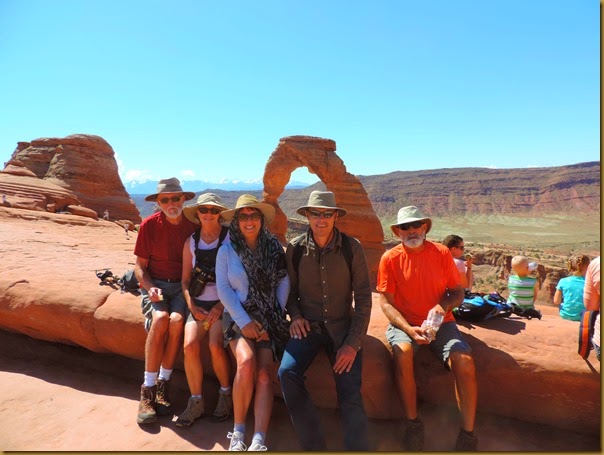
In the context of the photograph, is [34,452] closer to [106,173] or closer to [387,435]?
[387,435]

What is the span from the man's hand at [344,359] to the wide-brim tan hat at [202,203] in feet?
5.30

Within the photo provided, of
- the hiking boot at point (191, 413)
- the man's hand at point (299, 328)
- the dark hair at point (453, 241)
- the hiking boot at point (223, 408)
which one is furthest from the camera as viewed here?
the dark hair at point (453, 241)

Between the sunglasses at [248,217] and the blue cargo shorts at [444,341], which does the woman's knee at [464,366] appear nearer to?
the blue cargo shorts at [444,341]

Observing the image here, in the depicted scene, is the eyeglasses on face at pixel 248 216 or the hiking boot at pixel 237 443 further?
the eyeglasses on face at pixel 248 216

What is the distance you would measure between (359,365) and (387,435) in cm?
72

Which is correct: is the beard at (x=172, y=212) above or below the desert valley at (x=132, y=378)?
above

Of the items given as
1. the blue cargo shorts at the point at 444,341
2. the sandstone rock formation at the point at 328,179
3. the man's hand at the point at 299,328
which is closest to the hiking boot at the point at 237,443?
the man's hand at the point at 299,328

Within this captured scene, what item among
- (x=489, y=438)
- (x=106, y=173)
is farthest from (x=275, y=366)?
(x=106, y=173)

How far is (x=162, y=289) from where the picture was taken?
143 inches

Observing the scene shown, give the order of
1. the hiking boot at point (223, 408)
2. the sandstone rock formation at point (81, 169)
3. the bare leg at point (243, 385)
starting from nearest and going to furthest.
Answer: the bare leg at point (243, 385), the hiking boot at point (223, 408), the sandstone rock formation at point (81, 169)

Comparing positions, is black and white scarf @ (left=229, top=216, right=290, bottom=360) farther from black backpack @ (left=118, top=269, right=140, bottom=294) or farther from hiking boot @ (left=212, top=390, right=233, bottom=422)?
black backpack @ (left=118, top=269, right=140, bottom=294)

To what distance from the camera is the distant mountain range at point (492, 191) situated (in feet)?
267

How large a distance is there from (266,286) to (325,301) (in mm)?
510

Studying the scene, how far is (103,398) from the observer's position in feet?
12.0
